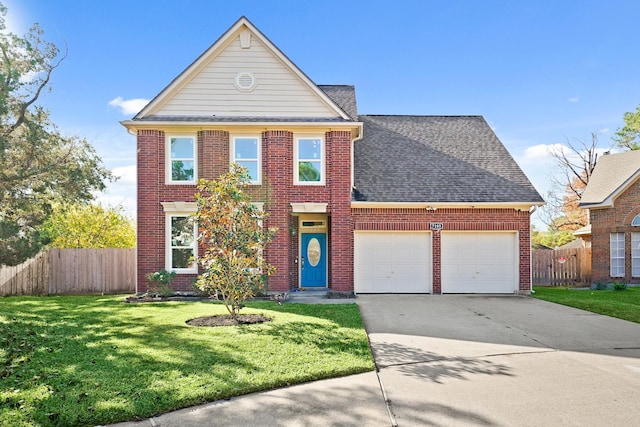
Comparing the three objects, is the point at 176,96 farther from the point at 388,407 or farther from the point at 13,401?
the point at 388,407

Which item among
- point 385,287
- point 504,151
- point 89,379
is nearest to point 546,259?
point 504,151

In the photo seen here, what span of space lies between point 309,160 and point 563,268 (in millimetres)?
12988

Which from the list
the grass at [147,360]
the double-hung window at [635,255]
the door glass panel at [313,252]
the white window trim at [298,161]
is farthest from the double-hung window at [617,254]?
the grass at [147,360]

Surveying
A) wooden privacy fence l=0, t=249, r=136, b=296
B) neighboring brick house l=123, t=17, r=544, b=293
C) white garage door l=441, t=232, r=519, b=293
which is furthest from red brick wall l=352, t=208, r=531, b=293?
wooden privacy fence l=0, t=249, r=136, b=296

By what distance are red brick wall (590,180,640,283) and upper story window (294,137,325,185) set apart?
1332cm

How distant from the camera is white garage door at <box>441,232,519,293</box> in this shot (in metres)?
14.9

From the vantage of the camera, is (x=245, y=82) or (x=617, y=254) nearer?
(x=245, y=82)

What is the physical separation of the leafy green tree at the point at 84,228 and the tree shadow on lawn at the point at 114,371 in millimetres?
13860

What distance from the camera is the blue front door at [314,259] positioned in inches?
605

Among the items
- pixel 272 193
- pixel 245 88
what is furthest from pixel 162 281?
pixel 245 88

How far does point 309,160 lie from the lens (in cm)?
1460

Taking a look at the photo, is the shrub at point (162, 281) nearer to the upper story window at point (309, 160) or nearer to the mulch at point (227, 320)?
the mulch at point (227, 320)

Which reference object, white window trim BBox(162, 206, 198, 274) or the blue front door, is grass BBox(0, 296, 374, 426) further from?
the blue front door

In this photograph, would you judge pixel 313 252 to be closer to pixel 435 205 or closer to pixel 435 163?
pixel 435 205
